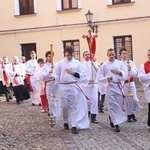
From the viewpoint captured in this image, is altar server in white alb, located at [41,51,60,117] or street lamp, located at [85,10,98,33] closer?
altar server in white alb, located at [41,51,60,117]

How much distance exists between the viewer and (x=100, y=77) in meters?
9.77

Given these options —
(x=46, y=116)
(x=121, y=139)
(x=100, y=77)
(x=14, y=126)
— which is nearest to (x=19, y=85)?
(x=46, y=116)

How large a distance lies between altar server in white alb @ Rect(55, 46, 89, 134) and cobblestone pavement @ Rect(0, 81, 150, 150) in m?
0.32

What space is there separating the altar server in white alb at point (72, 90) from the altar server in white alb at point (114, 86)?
0.53 meters

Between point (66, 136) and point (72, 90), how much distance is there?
3.53 ft

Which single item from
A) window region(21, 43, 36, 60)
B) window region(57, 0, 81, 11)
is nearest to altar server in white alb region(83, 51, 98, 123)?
window region(57, 0, 81, 11)

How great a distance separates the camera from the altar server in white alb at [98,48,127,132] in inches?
372

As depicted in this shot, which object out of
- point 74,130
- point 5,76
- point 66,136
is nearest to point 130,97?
point 74,130

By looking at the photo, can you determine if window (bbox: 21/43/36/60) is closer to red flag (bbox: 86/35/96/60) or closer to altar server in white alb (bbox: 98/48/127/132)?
red flag (bbox: 86/35/96/60)

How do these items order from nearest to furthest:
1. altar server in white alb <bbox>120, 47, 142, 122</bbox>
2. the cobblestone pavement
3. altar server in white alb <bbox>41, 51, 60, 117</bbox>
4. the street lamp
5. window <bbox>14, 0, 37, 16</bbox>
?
1. the cobblestone pavement
2. altar server in white alb <bbox>120, 47, 142, 122</bbox>
3. altar server in white alb <bbox>41, 51, 60, 117</bbox>
4. the street lamp
5. window <bbox>14, 0, 37, 16</bbox>

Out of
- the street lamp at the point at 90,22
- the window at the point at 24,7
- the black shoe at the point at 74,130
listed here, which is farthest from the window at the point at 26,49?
the black shoe at the point at 74,130

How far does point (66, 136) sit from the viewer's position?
8.87 m

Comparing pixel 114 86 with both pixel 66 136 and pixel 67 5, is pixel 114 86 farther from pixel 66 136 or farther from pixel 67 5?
pixel 67 5

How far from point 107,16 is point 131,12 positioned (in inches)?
51.2
